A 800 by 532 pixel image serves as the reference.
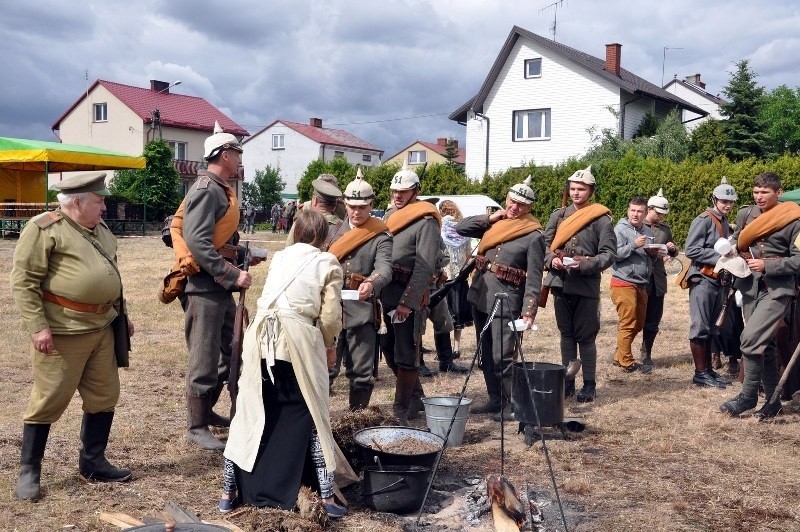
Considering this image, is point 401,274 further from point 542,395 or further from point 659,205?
point 659,205

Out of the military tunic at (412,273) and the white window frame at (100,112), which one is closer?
the military tunic at (412,273)

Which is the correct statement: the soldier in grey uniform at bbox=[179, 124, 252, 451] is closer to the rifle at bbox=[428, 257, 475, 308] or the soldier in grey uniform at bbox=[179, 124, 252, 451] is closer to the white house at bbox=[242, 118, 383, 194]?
the rifle at bbox=[428, 257, 475, 308]

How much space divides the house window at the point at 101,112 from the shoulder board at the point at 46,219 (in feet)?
143

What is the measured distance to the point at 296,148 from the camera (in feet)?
185

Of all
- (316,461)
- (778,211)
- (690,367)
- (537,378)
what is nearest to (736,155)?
(690,367)

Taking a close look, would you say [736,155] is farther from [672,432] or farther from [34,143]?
[672,432]

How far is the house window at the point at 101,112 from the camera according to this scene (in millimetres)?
44600

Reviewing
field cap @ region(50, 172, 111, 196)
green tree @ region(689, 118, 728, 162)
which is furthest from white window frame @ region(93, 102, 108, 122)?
field cap @ region(50, 172, 111, 196)

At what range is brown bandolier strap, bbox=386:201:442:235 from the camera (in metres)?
6.12

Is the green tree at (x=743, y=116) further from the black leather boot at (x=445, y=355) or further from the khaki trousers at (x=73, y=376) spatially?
the khaki trousers at (x=73, y=376)

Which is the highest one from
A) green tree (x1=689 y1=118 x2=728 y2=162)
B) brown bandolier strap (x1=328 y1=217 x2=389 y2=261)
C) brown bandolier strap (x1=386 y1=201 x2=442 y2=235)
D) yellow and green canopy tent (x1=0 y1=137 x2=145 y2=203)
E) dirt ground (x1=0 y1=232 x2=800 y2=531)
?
green tree (x1=689 y1=118 x2=728 y2=162)

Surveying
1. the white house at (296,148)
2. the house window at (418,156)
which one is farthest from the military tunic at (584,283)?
the house window at (418,156)

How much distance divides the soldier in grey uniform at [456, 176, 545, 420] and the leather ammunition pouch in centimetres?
69

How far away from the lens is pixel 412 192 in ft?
20.6
